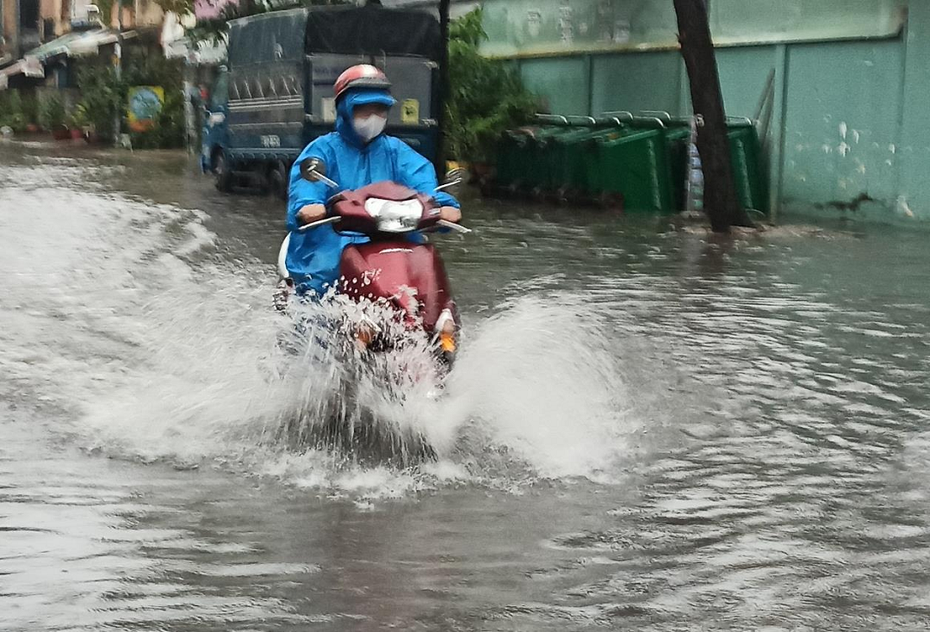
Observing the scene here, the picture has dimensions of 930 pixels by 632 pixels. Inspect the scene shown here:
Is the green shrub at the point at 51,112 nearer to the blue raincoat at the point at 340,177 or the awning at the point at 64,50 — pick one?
the awning at the point at 64,50

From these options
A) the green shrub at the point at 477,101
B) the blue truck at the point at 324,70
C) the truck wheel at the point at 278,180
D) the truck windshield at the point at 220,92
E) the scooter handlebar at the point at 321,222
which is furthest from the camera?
the truck windshield at the point at 220,92

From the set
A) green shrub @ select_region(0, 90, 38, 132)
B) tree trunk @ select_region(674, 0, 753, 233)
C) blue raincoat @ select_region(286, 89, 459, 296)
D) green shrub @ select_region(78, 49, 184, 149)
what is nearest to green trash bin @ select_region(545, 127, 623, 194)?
tree trunk @ select_region(674, 0, 753, 233)

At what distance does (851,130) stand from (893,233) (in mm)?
2361

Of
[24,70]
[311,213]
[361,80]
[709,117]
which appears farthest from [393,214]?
[24,70]

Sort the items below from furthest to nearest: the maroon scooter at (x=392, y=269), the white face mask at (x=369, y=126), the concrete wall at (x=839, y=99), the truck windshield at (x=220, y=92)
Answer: the truck windshield at (x=220, y=92), the concrete wall at (x=839, y=99), the white face mask at (x=369, y=126), the maroon scooter at (x=392, y=269)

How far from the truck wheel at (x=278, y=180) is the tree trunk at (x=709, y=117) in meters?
7.55

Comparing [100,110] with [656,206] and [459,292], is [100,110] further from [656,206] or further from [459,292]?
[459,292]

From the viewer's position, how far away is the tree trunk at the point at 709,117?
1844cm

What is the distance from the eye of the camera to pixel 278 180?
24.2m

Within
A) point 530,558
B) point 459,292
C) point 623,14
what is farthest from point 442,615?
point 623,14

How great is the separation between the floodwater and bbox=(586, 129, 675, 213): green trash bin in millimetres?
9198

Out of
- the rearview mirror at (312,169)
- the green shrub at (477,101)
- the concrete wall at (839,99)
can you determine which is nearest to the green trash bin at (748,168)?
the concrete wall at (839,99)

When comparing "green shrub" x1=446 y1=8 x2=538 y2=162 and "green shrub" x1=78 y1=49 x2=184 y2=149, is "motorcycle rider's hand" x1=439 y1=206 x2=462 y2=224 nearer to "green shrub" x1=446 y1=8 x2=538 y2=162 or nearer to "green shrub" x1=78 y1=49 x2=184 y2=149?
"green shrub" x1=446 y1=8 x2=538 y2=162

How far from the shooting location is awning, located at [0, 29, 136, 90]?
177ft
